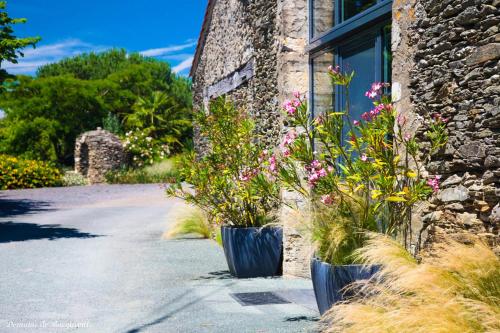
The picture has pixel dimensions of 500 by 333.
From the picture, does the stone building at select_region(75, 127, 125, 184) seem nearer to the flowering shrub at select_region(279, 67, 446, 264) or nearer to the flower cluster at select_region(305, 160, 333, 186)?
the flowering shrub at select_region(279, 67, 446, 264)

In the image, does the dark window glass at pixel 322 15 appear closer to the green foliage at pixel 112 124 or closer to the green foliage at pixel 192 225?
the green foliage at pixel 192 225

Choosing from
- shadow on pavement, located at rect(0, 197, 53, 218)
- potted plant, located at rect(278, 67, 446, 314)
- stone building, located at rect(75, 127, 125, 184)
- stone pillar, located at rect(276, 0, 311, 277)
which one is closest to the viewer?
potted plant, located at rect(278, 67, 446, 314)

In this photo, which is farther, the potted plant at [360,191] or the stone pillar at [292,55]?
the stone pillar at [292,55]

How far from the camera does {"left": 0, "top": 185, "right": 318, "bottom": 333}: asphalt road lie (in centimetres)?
514

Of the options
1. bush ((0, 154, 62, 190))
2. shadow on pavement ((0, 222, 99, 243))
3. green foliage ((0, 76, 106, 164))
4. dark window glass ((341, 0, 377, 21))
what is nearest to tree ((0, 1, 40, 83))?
shadow on pavement ((0, 222, 99, 243))

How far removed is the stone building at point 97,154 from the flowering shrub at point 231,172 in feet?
64.0

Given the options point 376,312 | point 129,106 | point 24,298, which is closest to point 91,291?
point 24,298

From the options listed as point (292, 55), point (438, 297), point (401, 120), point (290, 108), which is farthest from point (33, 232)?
point (438, 297)

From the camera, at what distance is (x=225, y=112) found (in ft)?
25.3

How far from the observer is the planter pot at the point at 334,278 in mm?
4430

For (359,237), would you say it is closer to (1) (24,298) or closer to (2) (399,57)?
(2) (399,57)

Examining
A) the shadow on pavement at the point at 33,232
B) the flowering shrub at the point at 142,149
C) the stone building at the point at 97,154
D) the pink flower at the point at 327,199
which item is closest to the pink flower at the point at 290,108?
the pink flower at the point at 327,199

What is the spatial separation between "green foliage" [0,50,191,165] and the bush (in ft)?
12.5

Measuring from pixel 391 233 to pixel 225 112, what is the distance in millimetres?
3404
